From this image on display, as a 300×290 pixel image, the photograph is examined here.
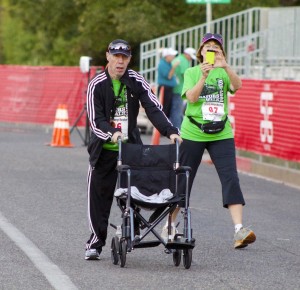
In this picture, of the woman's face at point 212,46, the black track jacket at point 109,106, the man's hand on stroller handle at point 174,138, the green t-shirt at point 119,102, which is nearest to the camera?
the man's hand on stroller handle at point 174,138

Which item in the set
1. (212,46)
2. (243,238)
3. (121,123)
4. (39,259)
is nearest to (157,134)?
(212,46)

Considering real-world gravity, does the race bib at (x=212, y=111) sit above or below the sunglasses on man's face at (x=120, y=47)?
below

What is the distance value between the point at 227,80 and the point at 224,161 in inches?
Result: 28.0

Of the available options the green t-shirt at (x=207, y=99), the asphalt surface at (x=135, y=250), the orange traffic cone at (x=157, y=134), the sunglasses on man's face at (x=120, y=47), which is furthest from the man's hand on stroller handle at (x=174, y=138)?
the orange traffic cone at (x=157, y=134)

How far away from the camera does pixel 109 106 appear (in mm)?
9461

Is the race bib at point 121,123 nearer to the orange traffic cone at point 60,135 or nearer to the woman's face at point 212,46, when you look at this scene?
the woman's face at point 212,46

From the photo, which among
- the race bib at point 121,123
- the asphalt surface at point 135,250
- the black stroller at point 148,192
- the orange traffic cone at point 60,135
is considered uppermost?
the race bib at point 121,123

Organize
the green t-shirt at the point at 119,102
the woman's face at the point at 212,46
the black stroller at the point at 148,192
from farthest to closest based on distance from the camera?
the woman's face at the point at 212,46 → the green t-shirt at the point at 119,102 → the black stroller at the point at 148,192

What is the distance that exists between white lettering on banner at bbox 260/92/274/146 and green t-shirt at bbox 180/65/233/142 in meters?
7.94

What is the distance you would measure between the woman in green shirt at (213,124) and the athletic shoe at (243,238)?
0.7 inches

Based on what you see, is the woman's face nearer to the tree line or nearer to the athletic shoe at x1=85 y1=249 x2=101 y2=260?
the athletic shoe at x1=85 y1=249 x2=101 y2=260

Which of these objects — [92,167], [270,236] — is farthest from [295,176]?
[92,167]

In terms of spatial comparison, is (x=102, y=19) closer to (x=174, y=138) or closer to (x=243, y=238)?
(x=243, y=238)

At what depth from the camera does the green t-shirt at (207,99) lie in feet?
35.3
